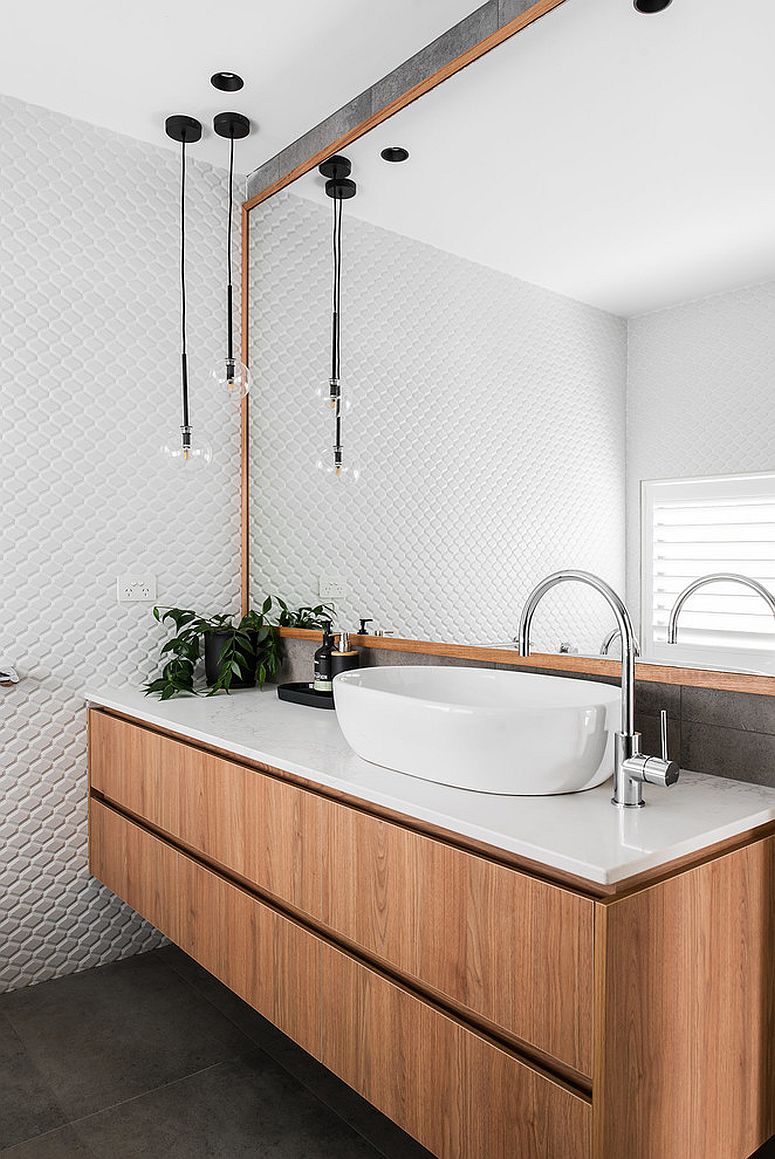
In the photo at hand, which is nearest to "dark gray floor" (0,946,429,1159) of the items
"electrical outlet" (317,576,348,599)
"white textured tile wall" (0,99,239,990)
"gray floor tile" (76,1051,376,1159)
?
"gray floor tile" (76,1051,376,1159)

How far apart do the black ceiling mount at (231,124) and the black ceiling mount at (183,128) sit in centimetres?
6

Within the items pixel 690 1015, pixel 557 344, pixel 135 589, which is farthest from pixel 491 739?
pixel 135 589

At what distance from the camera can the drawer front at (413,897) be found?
1104 mm

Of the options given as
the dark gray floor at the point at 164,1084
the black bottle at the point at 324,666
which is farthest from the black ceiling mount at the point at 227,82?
the dark gray floor at the point at 164,1084

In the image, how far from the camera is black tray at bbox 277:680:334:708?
2.20 metres

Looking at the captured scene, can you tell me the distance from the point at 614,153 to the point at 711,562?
Answer: 2.85 ft

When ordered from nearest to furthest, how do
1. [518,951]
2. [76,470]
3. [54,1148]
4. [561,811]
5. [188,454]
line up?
[518,951] < [561,811] < [54,1148] < [76,470] < [188,454]

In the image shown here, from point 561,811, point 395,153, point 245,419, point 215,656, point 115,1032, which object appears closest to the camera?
point 561,811

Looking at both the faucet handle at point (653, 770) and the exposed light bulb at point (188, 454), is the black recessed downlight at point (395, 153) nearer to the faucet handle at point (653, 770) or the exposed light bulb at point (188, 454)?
the exposed light bulb at point (188, 454)

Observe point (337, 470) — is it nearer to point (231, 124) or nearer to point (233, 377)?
point (233, 377)

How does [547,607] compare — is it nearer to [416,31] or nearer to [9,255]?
[416,31]

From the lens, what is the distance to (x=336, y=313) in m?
2.51

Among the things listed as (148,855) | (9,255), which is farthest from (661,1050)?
(9,255)

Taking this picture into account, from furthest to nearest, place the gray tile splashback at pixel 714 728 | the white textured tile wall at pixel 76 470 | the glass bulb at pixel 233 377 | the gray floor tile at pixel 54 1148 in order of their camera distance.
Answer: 1. the glass bulb at pixel 233 377
2. the white textured tile wall at pixel 76 470
3. the gray floor tile at pixel 54 1148
4. the gray tile splashback at pixel 714 728
